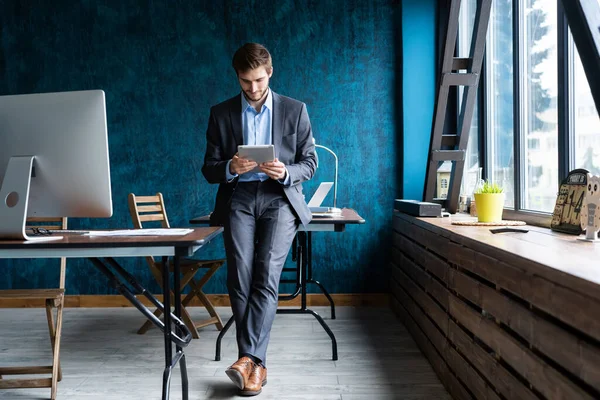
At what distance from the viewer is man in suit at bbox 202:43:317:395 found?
2699 millimetres

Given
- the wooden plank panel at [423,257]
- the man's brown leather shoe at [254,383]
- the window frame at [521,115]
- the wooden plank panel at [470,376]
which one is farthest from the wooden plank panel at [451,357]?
the man's brown leather shoe at [254,383]

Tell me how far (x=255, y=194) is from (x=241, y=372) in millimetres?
864

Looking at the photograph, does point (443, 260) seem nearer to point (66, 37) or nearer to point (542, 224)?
point (542, 224)

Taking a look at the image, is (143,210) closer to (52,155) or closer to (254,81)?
(254,81)

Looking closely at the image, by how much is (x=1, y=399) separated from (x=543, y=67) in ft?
10.1

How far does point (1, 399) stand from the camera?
2.65 metres

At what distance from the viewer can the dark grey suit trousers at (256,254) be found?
8.84ft

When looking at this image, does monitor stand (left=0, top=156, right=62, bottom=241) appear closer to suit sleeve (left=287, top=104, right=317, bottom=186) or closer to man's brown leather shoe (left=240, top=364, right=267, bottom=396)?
man's brown leather shoe (left=240, top=364, right=267, bottom=396)

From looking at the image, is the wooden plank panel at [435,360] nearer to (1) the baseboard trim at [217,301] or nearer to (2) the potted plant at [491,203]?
(1) the baseboard trim at [217,301]

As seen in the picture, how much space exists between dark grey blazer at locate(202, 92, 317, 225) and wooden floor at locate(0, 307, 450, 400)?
79 centimetres

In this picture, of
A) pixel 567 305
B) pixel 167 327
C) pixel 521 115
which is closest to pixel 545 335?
pixel 567 305

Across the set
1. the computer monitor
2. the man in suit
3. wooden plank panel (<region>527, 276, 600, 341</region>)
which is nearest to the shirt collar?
the man in suit

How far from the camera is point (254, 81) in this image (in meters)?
2.89

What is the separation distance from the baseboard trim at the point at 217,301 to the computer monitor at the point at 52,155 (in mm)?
2661
